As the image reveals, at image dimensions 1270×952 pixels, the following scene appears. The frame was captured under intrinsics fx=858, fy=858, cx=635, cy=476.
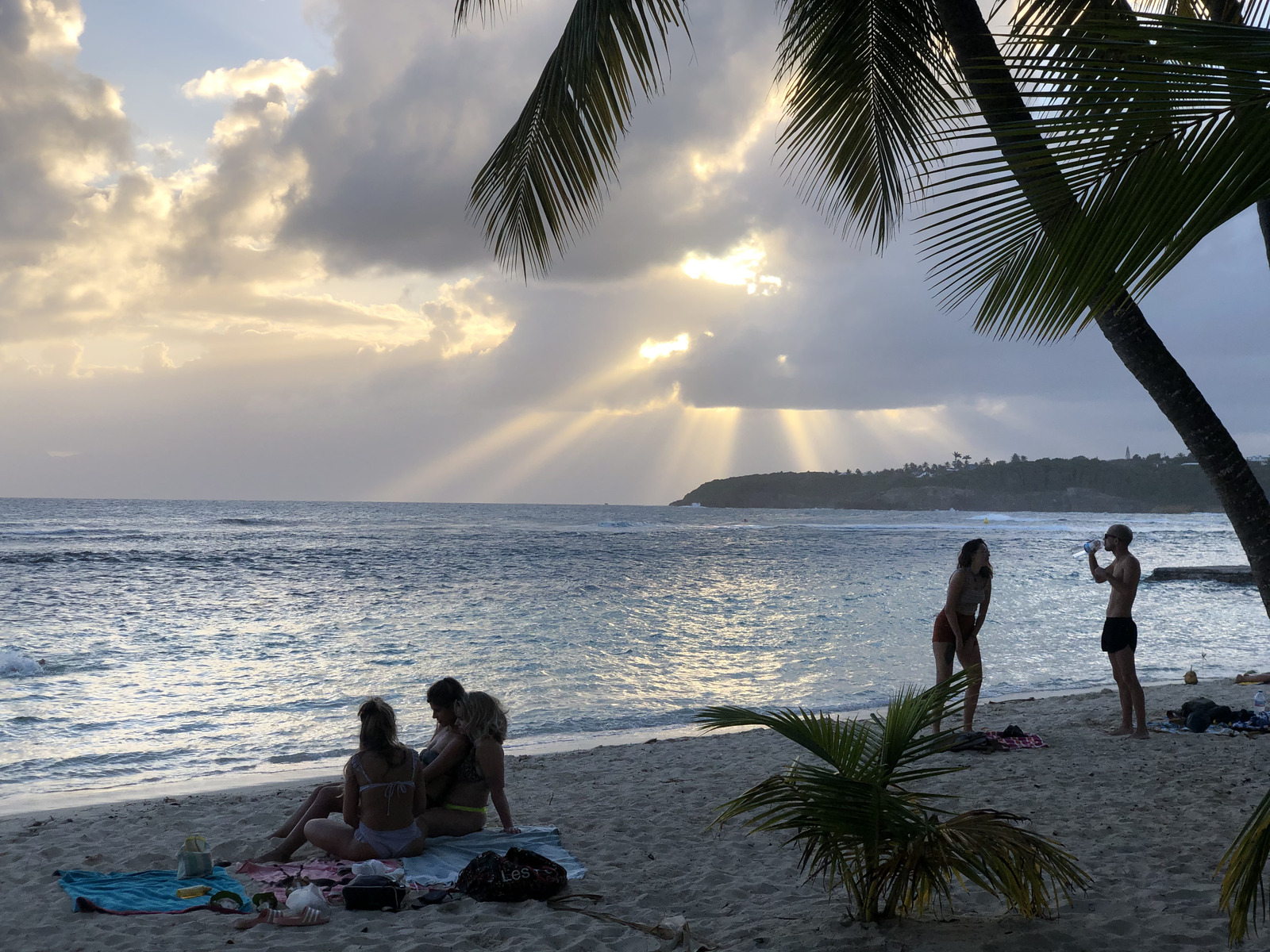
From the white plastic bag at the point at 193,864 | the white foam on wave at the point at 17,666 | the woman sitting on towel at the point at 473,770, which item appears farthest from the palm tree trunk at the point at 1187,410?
the white foam on wave at the point at 17,666

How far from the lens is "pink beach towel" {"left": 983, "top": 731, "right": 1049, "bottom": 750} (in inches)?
265

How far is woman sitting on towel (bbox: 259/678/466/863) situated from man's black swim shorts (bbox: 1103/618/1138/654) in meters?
4.94

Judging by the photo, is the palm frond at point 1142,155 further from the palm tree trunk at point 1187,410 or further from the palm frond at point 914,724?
the palm frond at point 914,724

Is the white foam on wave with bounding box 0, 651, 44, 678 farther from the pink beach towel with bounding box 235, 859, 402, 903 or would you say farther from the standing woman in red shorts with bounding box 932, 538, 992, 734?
the standing woman in red shorts with bounding box 932, 538, 992, 734

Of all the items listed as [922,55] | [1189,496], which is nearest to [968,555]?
[922,55]

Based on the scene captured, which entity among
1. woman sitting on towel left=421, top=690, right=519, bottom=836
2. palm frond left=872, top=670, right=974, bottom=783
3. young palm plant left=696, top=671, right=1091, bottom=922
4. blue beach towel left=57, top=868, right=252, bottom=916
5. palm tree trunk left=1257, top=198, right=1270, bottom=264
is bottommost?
blue beach towel left=57, top=868, right=252, bottom=916

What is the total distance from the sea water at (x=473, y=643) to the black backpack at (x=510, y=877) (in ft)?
13.1

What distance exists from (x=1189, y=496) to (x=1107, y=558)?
218 ft

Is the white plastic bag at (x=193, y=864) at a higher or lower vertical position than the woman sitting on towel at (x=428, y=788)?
lower

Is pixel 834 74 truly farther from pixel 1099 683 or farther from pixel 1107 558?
pixel 1107 558

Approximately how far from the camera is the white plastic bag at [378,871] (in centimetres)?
425

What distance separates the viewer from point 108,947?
11.8 feet

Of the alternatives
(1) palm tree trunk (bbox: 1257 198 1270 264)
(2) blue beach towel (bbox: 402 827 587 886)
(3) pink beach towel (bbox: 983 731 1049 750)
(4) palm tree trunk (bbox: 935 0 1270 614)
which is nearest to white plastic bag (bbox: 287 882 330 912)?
(2) blue beach towel (bbox: 402 827 587 886)

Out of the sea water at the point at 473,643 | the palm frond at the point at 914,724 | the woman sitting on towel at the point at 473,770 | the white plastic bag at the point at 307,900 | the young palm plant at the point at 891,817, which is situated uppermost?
the palm frond at the point at 914,724
